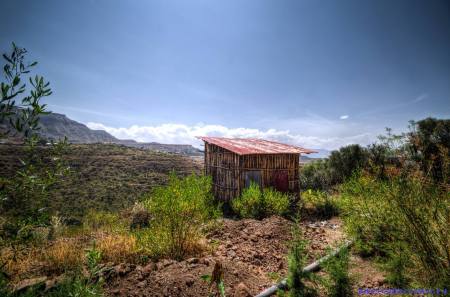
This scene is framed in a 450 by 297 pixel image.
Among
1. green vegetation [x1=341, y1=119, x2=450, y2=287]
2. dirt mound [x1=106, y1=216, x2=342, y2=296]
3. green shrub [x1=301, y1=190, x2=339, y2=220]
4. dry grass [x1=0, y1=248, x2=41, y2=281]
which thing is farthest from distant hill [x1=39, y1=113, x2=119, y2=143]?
green vegetation [x1=341, y1=119, x2=450, y2=287]

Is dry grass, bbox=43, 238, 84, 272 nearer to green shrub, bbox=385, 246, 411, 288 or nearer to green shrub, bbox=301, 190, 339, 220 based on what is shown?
green shrub, bbox=385, 246, 411, 288

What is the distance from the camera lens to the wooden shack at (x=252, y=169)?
1309cm

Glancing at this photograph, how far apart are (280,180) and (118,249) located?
404 inches

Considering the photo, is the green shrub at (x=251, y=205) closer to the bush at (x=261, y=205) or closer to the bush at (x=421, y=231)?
the bush at (x=261, y=205)

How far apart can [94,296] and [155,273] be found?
1.55 meters

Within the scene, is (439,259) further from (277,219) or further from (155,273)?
(277,219)

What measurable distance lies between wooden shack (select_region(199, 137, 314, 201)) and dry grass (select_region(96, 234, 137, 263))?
7.77 m

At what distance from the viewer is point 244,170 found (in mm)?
13109

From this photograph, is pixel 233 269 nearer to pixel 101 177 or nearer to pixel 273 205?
pixel 273 205

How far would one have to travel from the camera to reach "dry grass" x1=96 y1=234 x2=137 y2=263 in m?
4.94

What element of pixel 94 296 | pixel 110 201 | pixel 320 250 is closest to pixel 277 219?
pixel 320 250

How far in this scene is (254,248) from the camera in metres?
6.08

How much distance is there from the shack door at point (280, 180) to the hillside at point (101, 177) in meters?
5.98

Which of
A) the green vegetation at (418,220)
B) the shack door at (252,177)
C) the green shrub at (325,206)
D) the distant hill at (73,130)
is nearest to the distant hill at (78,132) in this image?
the distant hill at (73,130)
